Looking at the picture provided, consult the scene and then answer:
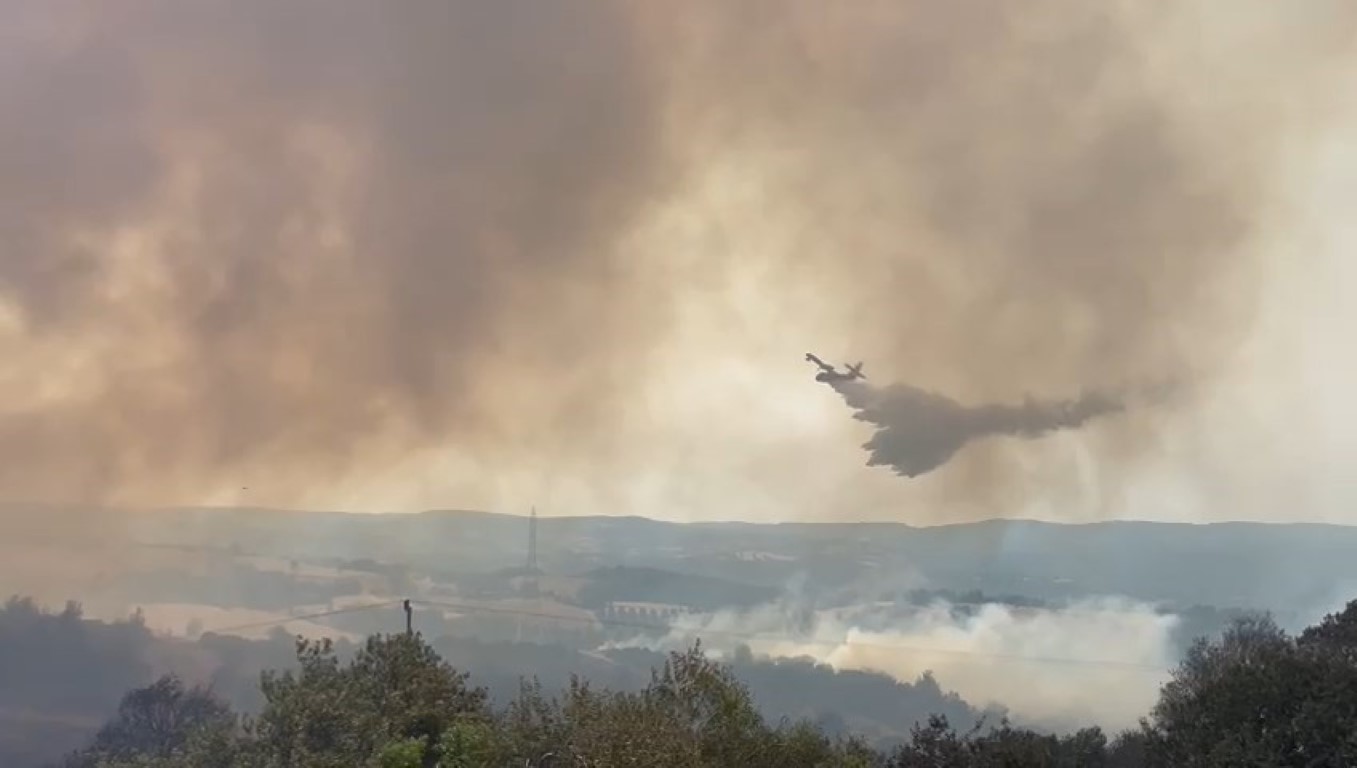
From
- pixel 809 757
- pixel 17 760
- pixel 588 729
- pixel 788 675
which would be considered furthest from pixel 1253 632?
pixel 17 760

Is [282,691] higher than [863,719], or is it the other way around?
[282,691]

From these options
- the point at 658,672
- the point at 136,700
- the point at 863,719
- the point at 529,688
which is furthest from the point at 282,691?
the point at 863,719

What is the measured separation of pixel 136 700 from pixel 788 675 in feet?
363

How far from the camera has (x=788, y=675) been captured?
6885 inches

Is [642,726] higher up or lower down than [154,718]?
higher up

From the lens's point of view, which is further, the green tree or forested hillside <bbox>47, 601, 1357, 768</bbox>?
the green tree

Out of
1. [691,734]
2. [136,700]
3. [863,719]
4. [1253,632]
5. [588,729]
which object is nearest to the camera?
[588,729]

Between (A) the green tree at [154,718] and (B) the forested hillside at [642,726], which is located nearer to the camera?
(B) the forested hillside at [642,726]

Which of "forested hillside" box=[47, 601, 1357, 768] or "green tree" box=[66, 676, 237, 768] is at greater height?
"forested hillside" box=[47, 601, 1357, 768]

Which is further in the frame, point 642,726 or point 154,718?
point 154,718

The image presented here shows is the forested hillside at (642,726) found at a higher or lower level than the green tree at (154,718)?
higher

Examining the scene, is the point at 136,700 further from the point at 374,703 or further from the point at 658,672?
the point at 658,672

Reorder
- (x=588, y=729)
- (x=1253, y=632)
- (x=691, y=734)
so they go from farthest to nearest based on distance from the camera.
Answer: (x=1253, y=632) < (x=691, y=734) < (x=588, y=729)

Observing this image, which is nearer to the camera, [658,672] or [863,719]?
[658,672]
